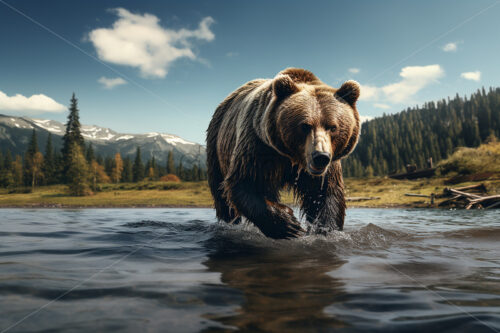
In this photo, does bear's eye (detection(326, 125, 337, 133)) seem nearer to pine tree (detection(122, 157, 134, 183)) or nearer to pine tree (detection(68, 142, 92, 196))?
pine tree (detection(68, 142, 92, 196))

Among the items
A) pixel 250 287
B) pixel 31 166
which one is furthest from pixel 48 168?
pixel 250 287

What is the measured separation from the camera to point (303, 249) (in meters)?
4.46

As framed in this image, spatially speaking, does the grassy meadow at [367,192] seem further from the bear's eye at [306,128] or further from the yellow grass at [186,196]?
the bear's eye at [306,128]

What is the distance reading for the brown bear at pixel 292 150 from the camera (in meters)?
4.58

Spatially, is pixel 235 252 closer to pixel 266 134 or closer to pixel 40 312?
pixel 266 134

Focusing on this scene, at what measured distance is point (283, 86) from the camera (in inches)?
190

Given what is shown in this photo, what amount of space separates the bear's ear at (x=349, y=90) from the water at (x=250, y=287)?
2193 mm

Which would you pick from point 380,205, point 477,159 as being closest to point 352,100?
point 380,205

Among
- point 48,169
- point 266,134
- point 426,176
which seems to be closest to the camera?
point 266,134

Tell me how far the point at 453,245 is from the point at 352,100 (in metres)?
2.59

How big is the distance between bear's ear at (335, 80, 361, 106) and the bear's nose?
Result: 128 centimetres

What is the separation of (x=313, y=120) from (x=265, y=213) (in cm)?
153

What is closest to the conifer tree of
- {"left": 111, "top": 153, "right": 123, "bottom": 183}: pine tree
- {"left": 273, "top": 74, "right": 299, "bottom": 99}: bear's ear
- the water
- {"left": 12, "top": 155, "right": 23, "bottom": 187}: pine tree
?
{"left": 12, "top": 155, "right": 23, "bottom": 187}: pine tree

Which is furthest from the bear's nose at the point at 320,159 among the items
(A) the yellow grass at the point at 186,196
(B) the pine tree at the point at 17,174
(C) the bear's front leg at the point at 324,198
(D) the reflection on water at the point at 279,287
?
(B) the pine tree at the point at 17,174
